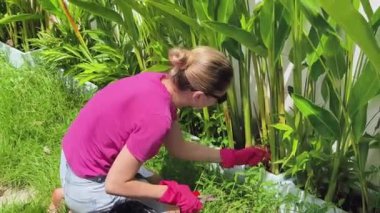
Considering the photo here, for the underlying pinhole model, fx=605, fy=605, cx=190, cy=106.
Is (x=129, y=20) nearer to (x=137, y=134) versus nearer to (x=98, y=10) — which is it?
(x=98, y=10)

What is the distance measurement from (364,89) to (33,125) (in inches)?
64.9

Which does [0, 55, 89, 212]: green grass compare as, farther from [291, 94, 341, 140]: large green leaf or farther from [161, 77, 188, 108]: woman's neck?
[291, 94, 341, 140]: large green leaf

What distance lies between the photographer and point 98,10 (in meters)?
2.42

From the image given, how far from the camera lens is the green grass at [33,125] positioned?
2516 millimetres

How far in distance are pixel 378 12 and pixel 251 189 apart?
33.2 inches

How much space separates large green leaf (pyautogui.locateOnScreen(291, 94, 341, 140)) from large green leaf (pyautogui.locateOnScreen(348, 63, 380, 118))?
0.09 m

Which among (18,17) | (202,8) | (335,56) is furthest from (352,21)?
(18,17)

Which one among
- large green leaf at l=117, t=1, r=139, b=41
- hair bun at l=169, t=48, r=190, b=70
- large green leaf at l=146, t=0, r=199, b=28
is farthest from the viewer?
large green leaf at l=117, t=1, r=139, b=41

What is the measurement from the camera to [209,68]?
176 centimetres

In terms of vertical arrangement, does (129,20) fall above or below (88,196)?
above

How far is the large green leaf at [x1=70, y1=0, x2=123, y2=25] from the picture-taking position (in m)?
2.35

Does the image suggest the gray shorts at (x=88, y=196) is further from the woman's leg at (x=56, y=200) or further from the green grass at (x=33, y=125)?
the green grass at (x=33, y=125)

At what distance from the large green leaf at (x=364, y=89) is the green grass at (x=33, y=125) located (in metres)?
1.27

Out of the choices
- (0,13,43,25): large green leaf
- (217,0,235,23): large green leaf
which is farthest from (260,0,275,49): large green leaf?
(0,13,43,25): large green leaf
